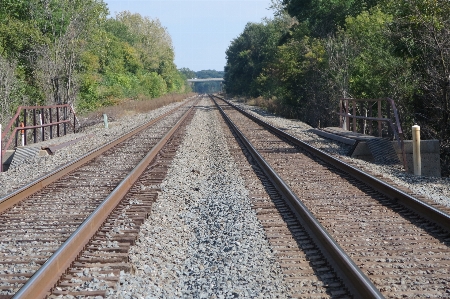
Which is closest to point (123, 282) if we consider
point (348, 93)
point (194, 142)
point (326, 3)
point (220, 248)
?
point (220, 248)

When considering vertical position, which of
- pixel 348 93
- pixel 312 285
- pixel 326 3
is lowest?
pixel 312 285

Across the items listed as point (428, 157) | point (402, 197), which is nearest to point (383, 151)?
point (428, 157)

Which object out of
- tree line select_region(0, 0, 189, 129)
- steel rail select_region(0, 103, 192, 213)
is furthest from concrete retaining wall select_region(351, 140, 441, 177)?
tree line select_region(0, 0, 189, 129)

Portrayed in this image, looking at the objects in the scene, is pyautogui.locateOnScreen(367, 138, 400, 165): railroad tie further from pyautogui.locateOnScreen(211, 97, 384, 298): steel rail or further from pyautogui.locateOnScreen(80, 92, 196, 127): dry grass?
pyautogui.locateOnScreen(80, 92, 196, 127): dry grass

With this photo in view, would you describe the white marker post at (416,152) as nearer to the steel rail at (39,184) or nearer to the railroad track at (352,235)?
the railroad track at (352,235)

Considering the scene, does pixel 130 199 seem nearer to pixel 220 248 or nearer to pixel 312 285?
pixel 220 248

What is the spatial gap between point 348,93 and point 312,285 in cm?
2316

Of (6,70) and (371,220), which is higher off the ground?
(6,70)

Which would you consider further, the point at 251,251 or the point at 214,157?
the point at 214,157

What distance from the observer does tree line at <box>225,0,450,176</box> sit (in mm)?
15922

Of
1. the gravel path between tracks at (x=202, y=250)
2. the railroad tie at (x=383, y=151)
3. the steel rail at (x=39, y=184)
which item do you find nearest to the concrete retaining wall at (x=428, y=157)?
the railroad tie at (x=383, y=151)

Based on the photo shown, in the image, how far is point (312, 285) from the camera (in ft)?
16.8

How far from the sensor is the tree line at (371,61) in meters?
15.9

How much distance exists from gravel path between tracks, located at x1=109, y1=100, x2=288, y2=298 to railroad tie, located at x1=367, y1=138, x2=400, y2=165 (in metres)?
4.59
